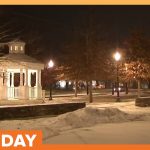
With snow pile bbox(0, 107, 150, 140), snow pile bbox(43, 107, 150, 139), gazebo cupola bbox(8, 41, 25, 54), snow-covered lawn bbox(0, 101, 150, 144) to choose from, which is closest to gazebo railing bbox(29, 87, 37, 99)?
gazebo cupola bbox(8, 41, 25, 54)

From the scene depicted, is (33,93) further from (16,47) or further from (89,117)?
(89,117)

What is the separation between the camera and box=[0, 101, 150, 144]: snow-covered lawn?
14.9 meters

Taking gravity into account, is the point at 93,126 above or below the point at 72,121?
below

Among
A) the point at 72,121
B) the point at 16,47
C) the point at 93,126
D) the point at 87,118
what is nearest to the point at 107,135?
the point at 93,126

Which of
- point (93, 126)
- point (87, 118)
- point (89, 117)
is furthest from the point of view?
point (89, 117)

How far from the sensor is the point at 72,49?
43.7 metres

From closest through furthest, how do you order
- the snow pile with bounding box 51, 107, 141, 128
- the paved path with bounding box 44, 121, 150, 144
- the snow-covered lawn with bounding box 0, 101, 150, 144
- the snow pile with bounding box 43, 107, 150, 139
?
1. the paved path with bounding box 44, 121, 150, 144
2. the snow-covered lawn with bounding box 0, 101, 150, 144
3. the snow pile with bounding box 43, 107, 150, 139
4. the snow pile with bounding box 51, 107, 141, 128

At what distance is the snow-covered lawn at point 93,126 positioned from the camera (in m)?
14.9

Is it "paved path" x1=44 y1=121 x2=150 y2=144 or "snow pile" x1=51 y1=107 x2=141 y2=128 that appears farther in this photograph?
"snow pile" x1=51 y1=107 x2=141 y2=128

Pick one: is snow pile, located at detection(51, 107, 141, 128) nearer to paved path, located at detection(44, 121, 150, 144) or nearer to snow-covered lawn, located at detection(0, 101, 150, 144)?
snow-covered lawn, located at detection(0, 101, 150, 144)

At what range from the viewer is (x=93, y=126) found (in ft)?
62.3

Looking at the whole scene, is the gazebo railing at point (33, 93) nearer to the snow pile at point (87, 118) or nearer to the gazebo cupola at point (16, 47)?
the gazebo cupola at point (16, 47)

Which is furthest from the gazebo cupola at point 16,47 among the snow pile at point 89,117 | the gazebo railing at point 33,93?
the snow pile at point 89,117

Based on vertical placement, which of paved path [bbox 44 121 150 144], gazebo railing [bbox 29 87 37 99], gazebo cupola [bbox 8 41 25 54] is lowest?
paved path [bbox 44 121 150 144]
